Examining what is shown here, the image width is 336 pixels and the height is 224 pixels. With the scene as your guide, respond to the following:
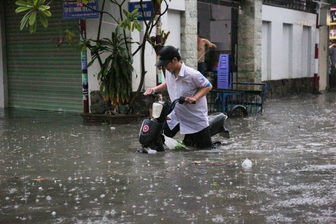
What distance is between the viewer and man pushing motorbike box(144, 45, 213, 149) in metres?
6.98

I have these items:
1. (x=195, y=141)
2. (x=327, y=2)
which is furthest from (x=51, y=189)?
(x=327, y=2)

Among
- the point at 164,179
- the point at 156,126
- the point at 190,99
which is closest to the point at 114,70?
the point at 156,126

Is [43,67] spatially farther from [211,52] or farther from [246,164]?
[246,164]

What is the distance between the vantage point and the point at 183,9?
532 inches

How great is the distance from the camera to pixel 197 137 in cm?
751

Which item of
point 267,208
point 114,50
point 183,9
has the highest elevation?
point 183,9

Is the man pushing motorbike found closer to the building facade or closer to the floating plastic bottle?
the floating plastic bottle

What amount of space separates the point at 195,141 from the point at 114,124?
3817 mm

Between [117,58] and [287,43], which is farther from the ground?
[287,43]

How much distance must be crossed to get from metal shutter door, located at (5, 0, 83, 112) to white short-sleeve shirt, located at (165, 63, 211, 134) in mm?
5740

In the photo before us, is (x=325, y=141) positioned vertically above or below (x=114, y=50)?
below

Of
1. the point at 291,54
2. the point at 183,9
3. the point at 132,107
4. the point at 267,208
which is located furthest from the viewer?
the point at 291,54

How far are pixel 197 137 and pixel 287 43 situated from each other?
13112 millimetres

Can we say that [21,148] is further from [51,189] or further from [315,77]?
[315,77]
